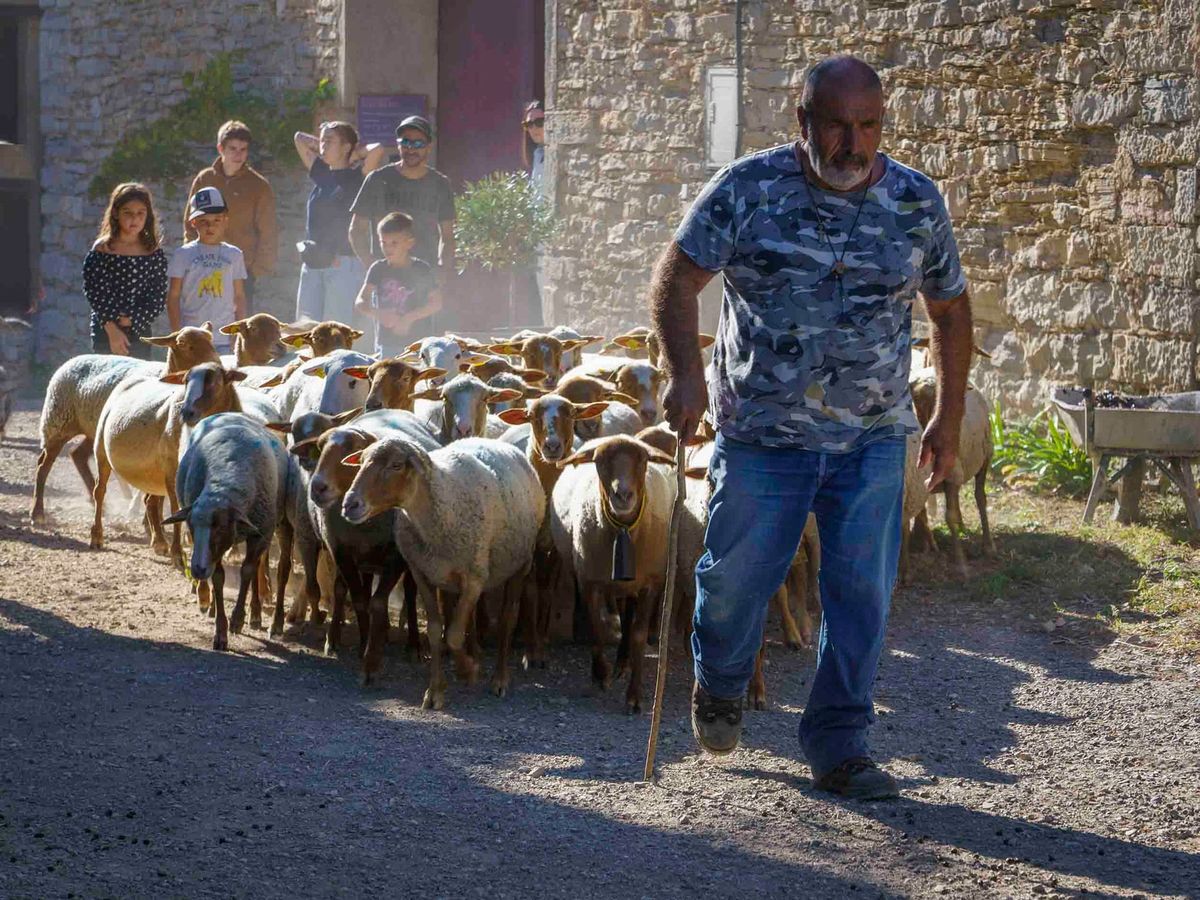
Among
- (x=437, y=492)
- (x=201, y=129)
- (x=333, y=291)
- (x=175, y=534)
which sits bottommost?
(x=175, y=534)

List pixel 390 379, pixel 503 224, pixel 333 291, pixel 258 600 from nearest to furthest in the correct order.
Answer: pixel 258 600, pixel 390 379, pixel 333 291, pixel 503 224

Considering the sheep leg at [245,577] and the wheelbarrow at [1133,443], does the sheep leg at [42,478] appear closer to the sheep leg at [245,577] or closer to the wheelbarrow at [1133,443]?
the sheep leg at [245,577]

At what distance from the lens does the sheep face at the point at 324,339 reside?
30.8ft

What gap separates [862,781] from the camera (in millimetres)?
4703

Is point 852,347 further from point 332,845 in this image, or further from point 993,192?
point 993,192

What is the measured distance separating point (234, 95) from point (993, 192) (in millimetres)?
8911

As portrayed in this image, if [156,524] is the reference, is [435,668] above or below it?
below

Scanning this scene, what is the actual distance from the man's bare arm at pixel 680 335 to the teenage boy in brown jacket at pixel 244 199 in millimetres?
8207

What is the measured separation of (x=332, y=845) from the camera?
435 cm

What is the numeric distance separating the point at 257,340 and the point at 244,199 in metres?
3.05

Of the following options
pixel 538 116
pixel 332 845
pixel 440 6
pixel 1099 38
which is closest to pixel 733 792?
pixel 332 845

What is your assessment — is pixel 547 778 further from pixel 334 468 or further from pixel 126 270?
pixel 126 270

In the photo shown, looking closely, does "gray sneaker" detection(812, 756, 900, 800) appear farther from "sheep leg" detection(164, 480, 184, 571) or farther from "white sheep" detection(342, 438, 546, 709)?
"sheep leg" detection(164, 480, 184, 571)

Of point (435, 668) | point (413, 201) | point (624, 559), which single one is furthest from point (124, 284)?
point (624, 559)
